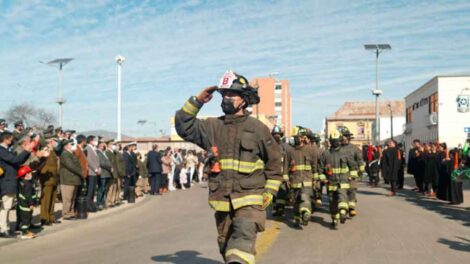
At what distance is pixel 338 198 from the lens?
473 inches

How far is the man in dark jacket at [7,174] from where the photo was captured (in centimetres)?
1027

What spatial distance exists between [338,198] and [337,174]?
58cm

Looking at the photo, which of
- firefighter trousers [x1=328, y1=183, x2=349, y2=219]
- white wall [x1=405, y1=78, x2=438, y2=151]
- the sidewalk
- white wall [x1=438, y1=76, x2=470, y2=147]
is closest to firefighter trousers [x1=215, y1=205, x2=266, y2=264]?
the sidewalk

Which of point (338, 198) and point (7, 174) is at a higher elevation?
point (7, 174)

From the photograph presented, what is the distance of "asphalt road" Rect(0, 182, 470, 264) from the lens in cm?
861

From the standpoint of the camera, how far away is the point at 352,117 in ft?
376

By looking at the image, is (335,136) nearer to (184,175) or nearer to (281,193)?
(281,193)

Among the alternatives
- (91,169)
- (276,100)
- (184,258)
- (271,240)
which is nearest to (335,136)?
(271,240)

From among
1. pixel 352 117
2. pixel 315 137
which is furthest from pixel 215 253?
pixel 352 117

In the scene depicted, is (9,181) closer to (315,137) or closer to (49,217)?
(49,217)

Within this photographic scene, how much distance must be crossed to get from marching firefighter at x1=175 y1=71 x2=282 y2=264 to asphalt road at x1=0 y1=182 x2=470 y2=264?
2753mm

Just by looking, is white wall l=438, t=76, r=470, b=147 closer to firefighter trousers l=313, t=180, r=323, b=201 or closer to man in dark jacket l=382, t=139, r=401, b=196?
man in dark jacket l=382, t=139, r=401, b=196

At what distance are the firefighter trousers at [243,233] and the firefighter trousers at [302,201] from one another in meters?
6.39

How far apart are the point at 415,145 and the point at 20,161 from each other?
59.6 feet
